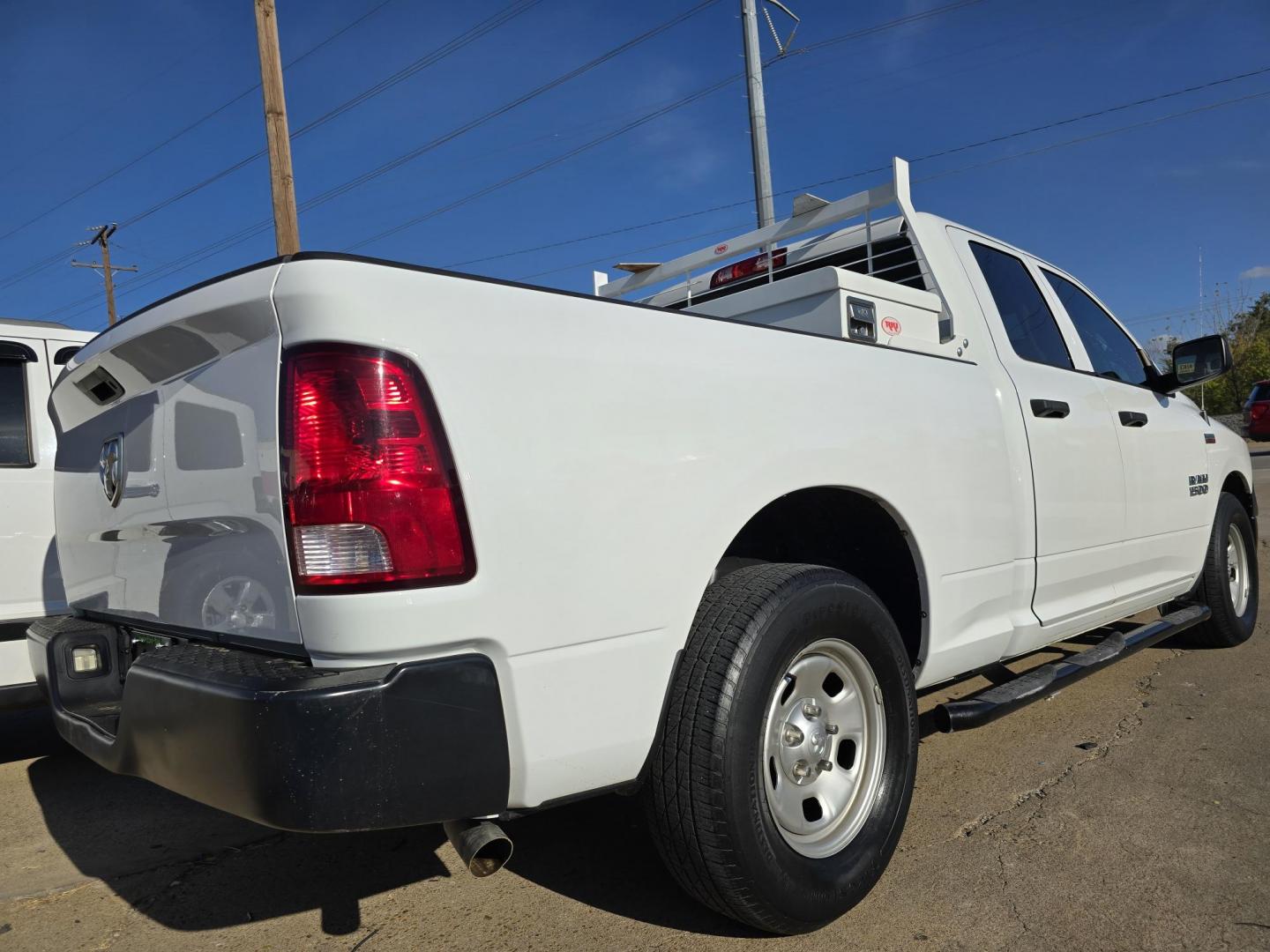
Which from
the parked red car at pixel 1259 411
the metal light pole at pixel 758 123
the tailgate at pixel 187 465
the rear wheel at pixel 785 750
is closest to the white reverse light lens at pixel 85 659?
the tailgate at pixel 187 465

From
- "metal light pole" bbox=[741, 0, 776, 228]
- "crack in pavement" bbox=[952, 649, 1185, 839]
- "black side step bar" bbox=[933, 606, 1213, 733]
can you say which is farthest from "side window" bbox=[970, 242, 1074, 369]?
"metal light pole" bbox=[741, 0, 776, 228]

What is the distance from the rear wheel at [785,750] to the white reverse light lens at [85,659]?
4.89ft

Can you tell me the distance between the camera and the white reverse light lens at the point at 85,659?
252 centimetres

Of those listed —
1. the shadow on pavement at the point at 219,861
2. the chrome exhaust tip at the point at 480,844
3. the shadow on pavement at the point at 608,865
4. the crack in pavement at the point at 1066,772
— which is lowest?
the crack in pavement at the point at 1066,772

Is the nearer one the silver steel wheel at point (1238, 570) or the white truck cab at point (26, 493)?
the white truck cab at point (26, 493)

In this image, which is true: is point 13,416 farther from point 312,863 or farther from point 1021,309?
point 1021,309

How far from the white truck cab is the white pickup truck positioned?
1281mm

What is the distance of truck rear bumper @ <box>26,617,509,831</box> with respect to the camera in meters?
1.67

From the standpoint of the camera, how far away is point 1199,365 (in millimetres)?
4711

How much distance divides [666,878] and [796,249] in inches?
111

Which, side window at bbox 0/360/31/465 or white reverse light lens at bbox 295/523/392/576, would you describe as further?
side window at bbox 0/360/31/465

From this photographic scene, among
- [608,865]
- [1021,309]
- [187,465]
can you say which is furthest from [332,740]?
[1021,309]

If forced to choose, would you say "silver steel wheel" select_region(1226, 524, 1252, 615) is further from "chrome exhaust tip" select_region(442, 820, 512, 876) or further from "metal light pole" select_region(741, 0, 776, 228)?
"metal light pole" select_region(741, 0, 776, 228)

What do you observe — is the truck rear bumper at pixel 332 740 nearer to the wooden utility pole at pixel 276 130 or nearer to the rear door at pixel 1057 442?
the rear door at pixel 1057 442
